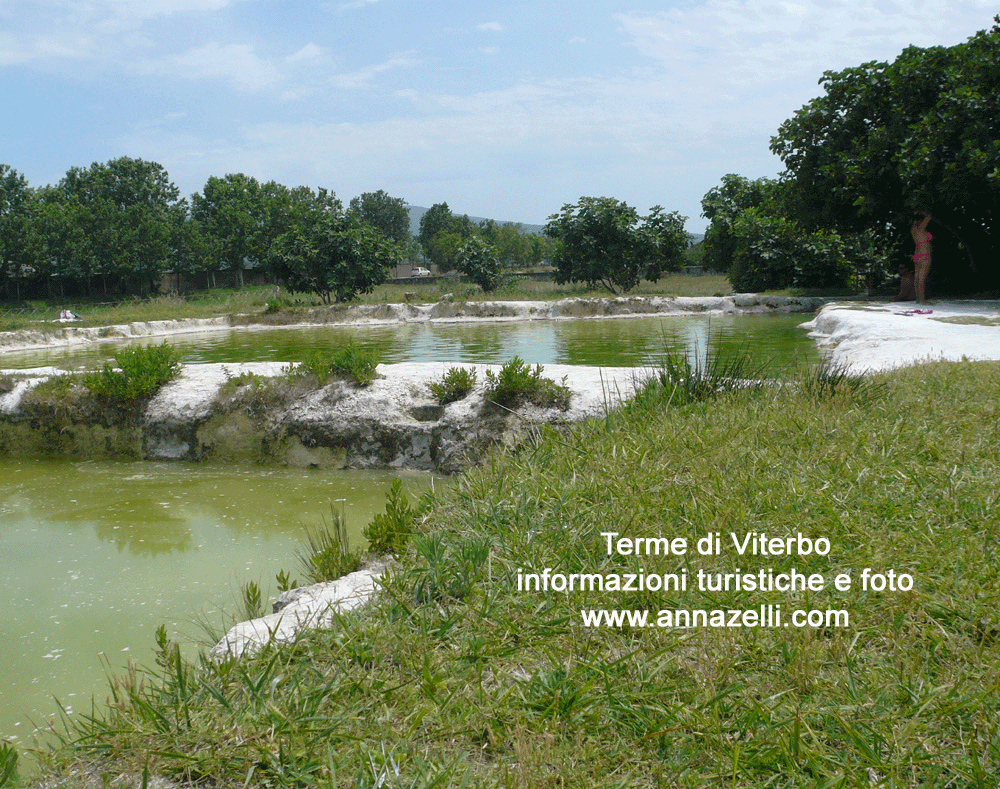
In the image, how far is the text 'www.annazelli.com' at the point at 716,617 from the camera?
228 cm

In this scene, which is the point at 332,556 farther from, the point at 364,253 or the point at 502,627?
the point at 364,253

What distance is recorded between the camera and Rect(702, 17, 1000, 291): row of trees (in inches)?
648

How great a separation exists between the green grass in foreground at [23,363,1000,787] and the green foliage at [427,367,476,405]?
369 centimetres

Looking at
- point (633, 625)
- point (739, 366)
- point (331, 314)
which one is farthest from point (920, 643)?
point (331, 314)

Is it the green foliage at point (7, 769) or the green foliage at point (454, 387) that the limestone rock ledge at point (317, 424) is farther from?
the green foliage at point (7, 769)

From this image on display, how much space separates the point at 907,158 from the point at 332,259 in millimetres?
23764

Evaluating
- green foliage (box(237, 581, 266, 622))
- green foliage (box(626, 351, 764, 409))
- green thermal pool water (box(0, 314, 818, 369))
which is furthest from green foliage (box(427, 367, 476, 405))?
green foliage (box(237, 581, 266, 622))

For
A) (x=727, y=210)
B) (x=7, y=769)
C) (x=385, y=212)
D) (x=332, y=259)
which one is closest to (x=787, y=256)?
(x=727, y=210)

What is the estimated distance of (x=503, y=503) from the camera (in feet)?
11.1

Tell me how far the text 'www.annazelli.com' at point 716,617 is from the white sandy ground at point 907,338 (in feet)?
13.0

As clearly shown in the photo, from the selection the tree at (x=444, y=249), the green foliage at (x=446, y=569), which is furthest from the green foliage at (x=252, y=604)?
the tree at (x=444, y=249)

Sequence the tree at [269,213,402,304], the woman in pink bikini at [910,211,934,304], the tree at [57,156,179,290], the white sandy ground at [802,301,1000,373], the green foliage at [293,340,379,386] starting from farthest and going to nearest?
the tree at [57,156,179,290] < the tree at [269,213,402,304] < the woman in pink bikini at [910,211,934,304] < the white sandy ground at [802,301,1000,373] < the green foliage at [293,340,379,386]

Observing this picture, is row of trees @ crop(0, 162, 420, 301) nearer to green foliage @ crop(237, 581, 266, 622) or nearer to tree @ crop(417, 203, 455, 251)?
tree @ crop(417, 203, 455, 251)

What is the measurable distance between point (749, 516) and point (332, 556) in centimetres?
203
